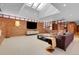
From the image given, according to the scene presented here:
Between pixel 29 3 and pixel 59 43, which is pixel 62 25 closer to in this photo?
pixel 59 43

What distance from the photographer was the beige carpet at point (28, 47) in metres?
2.29

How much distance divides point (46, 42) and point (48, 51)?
232 millimetres

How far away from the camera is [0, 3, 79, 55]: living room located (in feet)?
7.41

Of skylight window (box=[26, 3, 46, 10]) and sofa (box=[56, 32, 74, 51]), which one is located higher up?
skylight window (box=[26, 3, 46, 10])

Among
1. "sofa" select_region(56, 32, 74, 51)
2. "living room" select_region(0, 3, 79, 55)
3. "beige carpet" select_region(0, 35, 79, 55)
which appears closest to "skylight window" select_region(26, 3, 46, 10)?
"living room" select_region(0, 3, 79, 55)

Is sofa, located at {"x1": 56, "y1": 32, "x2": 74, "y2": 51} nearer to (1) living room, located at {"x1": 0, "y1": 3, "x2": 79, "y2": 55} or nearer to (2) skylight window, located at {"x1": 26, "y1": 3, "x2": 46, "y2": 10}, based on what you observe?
(1) living room, located at {"x1": 0, "y1": 3, "x2": 79, "y2": 55}

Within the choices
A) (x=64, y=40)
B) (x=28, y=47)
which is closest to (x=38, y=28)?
(x=28, y=47)

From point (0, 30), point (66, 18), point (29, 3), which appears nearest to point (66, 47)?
point (66, 18)

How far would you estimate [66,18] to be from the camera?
229cm

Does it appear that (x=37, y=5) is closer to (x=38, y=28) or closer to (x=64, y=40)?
(x=38, y=28)

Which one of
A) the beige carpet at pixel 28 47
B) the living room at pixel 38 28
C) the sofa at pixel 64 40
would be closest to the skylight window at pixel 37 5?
the living room at pixel 38 28

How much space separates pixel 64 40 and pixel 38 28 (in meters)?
0.75

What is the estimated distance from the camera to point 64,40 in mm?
2428

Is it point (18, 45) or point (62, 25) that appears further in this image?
point (18, 45)
